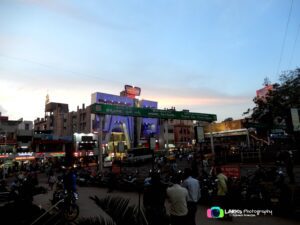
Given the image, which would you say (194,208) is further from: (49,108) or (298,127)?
(49,108)

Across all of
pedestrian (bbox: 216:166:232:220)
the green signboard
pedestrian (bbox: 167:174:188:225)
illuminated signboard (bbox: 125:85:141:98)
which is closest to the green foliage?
the green signboard

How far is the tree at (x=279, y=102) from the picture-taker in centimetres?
2891

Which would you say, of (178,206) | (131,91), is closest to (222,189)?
(178,206)

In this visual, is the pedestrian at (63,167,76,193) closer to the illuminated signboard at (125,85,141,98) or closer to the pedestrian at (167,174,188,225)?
the pedestrian at (167,174,188,225)

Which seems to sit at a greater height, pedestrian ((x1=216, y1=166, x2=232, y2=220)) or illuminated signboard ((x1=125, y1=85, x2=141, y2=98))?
illuminated signboard ((x1=125, y1=85, x2=141, y2=98))

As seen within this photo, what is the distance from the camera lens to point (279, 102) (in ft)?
99.3

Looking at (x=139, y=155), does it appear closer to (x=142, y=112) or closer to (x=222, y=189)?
(x=142, y=112)

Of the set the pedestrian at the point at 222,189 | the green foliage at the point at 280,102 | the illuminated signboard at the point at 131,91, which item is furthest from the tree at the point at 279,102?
the illuminated signboard at the point at 131,91

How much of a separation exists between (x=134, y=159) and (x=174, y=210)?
3536 cm

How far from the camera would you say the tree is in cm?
2891

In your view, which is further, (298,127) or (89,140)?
(89,140)

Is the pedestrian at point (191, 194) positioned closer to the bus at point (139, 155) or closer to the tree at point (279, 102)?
the tree at point (279, 102)

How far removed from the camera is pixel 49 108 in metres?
90.3

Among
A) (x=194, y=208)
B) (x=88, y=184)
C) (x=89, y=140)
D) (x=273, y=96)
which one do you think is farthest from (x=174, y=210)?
(x=89, y=140)
